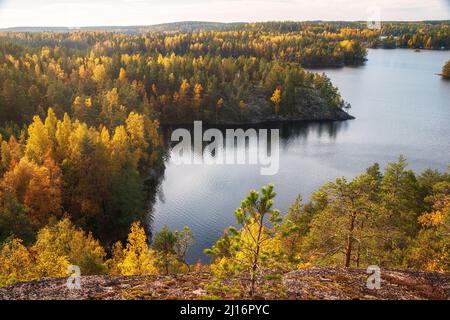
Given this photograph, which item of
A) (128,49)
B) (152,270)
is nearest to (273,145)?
(152,270)

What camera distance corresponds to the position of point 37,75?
294 ft

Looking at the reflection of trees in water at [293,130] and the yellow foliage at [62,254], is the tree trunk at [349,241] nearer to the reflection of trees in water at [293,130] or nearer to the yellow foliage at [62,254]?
the yellow foliage at [62,254]

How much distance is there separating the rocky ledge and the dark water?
28577 mm

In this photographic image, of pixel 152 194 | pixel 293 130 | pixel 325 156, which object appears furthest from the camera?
pixel 293 130

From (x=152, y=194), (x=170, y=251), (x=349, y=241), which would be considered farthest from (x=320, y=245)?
(x=152, y=194)

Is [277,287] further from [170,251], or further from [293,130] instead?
[293,130]

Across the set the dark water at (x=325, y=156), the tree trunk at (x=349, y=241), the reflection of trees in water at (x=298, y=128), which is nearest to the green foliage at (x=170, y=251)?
the tree trunk at (x=349, y=241)

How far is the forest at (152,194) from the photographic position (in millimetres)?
21672

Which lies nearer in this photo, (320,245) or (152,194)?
(320,245)

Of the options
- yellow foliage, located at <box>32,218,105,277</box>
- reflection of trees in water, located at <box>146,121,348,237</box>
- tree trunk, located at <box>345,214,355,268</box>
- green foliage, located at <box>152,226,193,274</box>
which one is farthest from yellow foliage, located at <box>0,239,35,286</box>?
reflection of trees in water, located at <box>146,121,348,237</box>

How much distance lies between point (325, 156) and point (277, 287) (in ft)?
227

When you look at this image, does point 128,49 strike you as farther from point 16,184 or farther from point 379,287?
point 379,287

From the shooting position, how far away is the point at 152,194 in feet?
200
